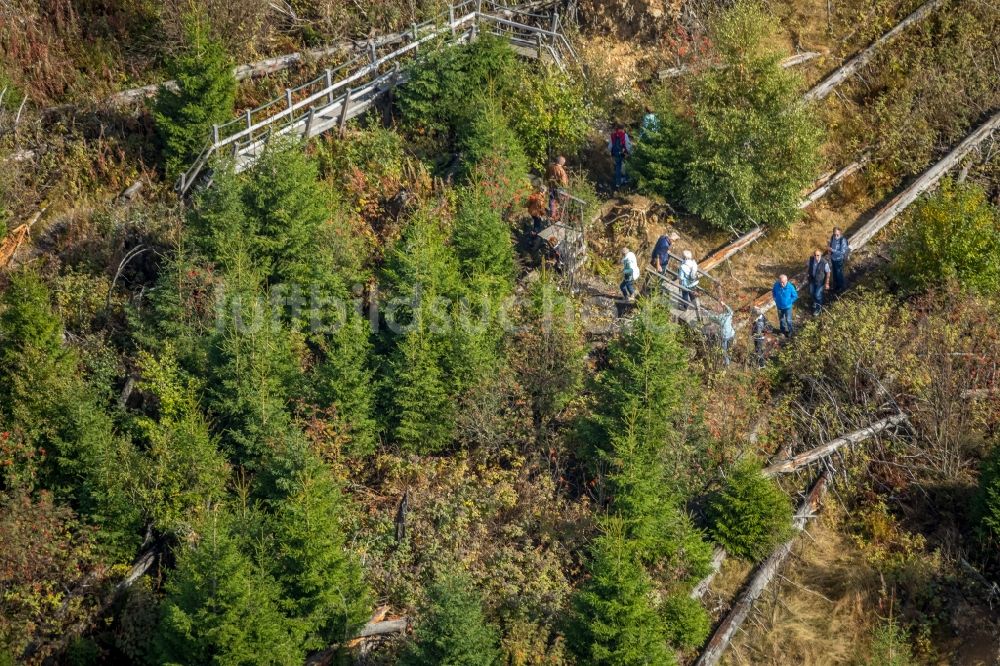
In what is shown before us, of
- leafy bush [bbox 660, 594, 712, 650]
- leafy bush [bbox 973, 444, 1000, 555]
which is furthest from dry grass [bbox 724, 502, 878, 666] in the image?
leafy bush [bbox 973, 444, 1000, 555]

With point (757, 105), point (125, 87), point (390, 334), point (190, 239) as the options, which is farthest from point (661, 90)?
point (125, 87)

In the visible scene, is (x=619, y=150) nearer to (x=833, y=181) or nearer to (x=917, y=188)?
(x=833, y=181)

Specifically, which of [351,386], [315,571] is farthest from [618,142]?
[315,571]

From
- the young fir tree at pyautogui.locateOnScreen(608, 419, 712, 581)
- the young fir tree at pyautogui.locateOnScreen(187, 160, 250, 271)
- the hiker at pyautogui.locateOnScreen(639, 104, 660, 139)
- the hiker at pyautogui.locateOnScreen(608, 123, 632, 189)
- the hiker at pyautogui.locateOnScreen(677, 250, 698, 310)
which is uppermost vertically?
the young fir tree at pyautogui.locateOnScreen(187, 160, 250, 271)

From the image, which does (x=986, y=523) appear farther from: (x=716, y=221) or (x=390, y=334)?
(x=390, y=334)

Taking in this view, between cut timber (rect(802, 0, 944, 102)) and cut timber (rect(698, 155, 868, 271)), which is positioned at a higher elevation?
cut timber (rect(802, 0, 944, 102))

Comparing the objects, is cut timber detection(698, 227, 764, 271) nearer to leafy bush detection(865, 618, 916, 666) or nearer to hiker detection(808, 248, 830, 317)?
hiker detection(808, 248, 830, 317)
